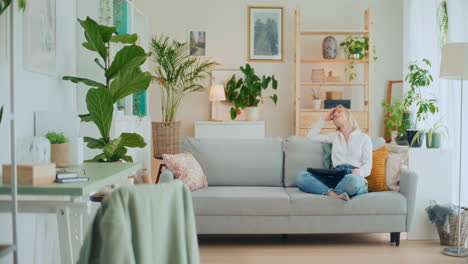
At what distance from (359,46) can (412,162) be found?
249cm

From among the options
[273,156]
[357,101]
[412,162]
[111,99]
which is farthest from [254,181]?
[357,101]

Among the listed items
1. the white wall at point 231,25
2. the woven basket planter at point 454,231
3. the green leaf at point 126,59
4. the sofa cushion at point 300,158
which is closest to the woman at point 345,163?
the sofa cushion at point 300,158

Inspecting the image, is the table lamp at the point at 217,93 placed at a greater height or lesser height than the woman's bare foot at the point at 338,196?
greater

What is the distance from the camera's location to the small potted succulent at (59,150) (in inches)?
111

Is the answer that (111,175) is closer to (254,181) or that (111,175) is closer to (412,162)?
(254,181)

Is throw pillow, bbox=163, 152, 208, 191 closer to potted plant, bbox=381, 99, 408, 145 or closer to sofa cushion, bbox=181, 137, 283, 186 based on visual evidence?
sofa cushion, bbox=181, 137, 283, 186

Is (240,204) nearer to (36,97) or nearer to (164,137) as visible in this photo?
(36,97)

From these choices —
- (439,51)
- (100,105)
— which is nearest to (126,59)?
(100,105)

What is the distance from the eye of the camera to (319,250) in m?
4.15

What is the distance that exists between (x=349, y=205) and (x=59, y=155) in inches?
91.5

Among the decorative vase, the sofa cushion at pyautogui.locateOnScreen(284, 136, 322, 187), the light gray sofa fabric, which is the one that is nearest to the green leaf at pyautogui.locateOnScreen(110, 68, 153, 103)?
the light gray sofa fabric

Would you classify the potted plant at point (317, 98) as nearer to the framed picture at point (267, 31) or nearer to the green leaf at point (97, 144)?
the framed picture at point (267, 31)

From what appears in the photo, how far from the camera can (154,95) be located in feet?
23.4

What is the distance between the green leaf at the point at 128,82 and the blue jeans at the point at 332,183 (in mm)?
1645
